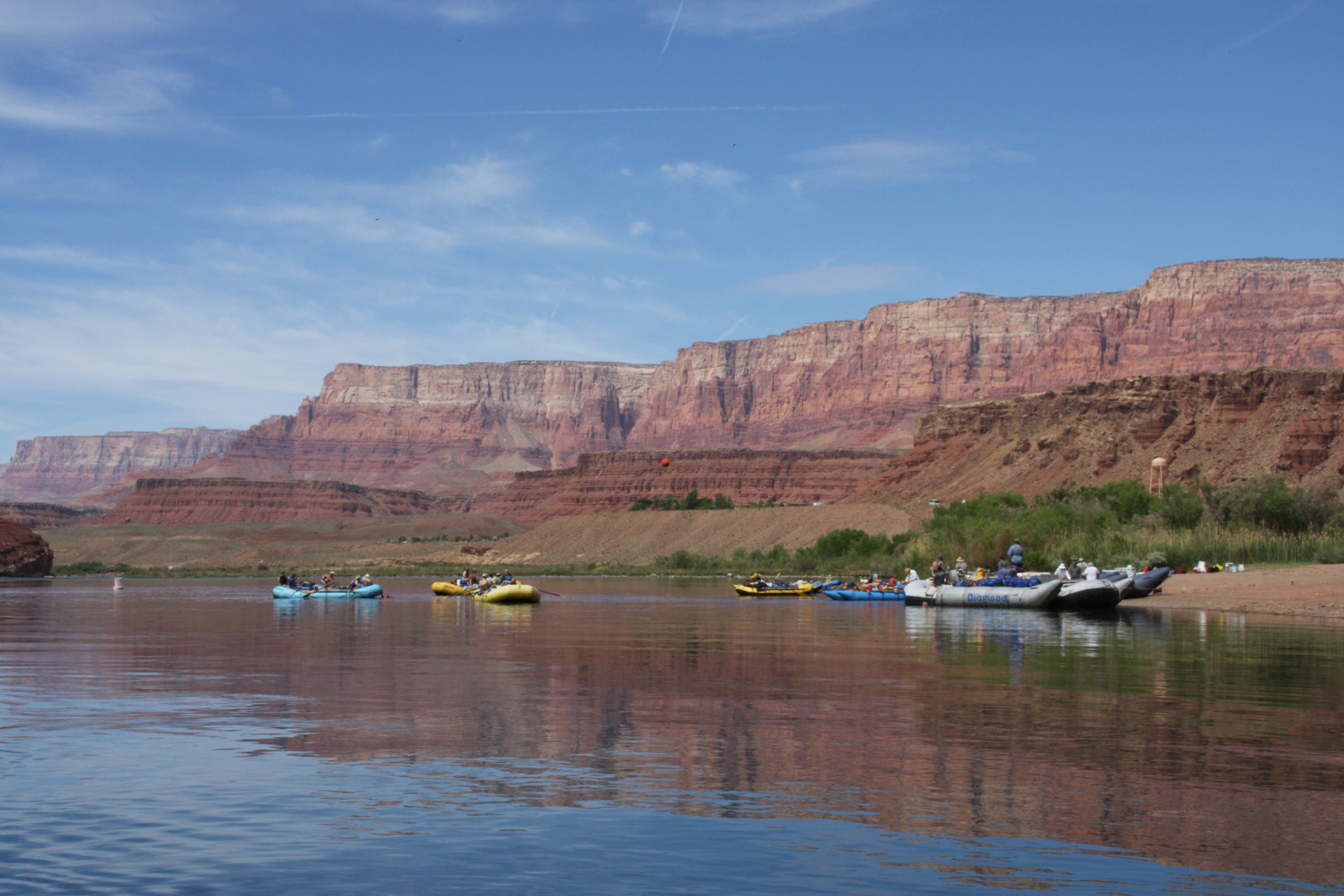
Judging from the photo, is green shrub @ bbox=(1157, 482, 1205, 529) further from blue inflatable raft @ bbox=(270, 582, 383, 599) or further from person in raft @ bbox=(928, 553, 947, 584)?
blue inflatable raft @ bbox=(270, 582, 383, 599)

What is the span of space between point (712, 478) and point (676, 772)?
16828cm

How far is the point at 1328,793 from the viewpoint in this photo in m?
12.2

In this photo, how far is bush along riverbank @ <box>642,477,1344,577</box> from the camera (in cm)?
5512

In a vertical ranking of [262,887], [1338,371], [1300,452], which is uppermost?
[1338,371]

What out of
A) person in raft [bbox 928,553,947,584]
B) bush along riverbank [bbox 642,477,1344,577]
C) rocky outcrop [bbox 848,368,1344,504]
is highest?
rocky outcrop [bbox 848,368,1344,504]

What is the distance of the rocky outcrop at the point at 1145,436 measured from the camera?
279ft

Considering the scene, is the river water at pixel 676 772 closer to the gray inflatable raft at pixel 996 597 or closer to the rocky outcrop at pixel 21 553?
the gray inflatable raft at pixel 996 597

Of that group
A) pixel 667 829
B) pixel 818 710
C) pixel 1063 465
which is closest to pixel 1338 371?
pixel 1063 465

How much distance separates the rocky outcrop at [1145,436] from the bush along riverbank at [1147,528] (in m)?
7.65

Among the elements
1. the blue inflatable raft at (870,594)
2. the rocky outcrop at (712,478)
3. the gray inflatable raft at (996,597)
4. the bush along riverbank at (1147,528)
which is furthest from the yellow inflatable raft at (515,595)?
the rocky outcrop at (712,478)

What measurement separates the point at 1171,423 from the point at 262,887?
102 metres

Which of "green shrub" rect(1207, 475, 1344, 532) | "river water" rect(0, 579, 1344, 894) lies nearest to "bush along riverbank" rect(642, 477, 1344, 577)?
"green shrub" rect(1207, 475, 1344, 532)

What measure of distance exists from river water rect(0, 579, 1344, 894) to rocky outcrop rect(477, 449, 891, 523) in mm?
142239

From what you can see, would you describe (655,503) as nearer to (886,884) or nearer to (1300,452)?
(1300,452)
